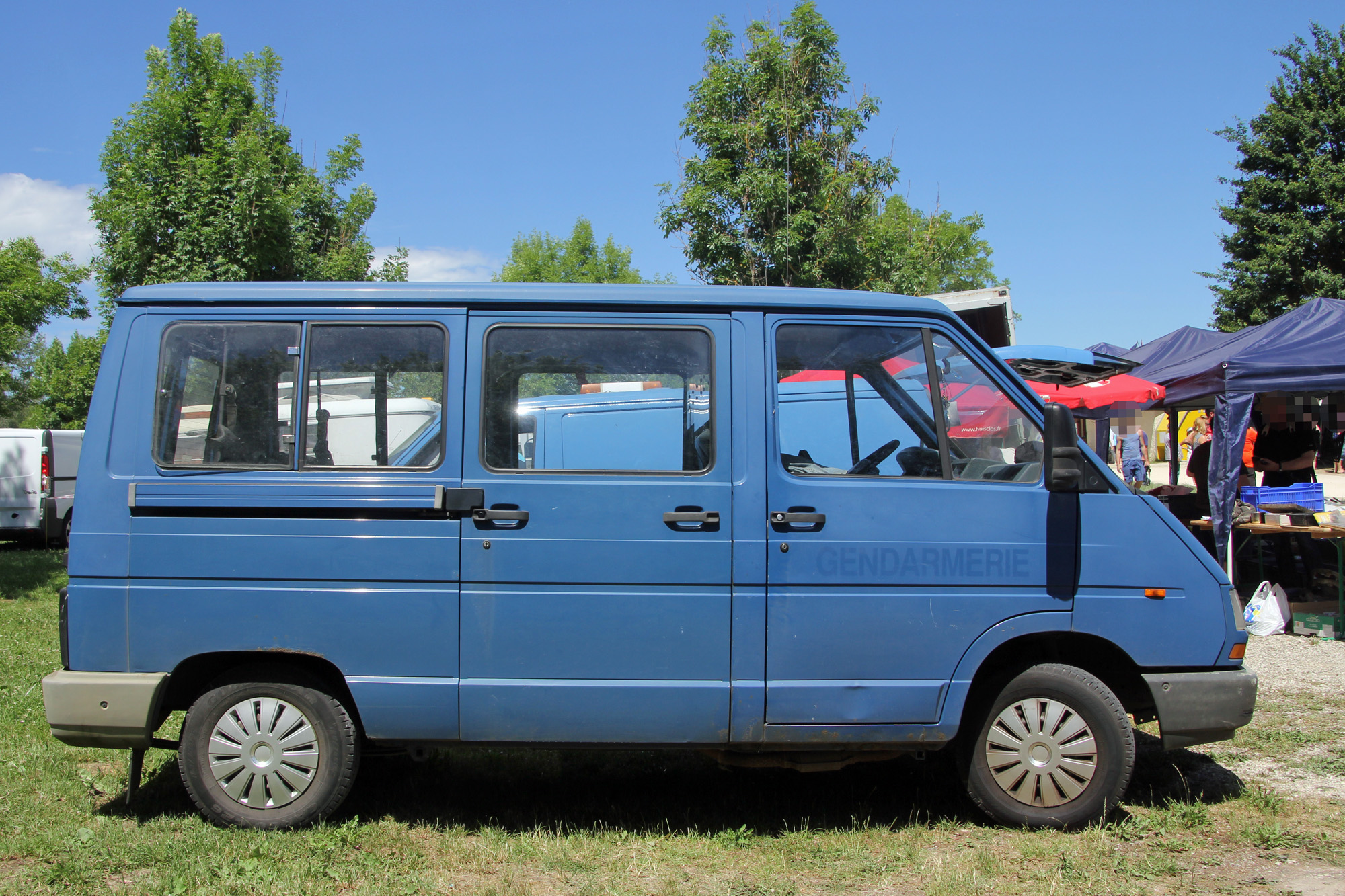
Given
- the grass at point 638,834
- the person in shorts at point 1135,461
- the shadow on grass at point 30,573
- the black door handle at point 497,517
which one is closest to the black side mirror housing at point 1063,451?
the grass at point 638,834

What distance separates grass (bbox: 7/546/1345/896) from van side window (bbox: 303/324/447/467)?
168cm

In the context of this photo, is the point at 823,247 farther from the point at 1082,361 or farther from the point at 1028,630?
the point at 1028,630

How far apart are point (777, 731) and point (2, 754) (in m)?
4.41

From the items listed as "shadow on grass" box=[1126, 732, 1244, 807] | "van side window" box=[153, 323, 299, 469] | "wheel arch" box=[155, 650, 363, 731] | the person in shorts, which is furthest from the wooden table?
the person in shorts

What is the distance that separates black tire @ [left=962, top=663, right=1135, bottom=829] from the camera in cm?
400

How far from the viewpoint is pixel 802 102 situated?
1377 cm

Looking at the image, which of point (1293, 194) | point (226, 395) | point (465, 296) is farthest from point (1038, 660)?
point (1293, 194)

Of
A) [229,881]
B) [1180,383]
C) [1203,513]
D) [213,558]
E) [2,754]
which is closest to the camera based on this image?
[229,881]

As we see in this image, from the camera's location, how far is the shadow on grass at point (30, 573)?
1093 cm

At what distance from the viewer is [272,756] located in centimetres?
400

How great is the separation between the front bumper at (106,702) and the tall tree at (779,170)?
36.0ft

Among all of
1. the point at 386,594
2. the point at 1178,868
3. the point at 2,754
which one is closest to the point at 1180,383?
the point at 1178,868

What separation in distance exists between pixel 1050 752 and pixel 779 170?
11.1 metres

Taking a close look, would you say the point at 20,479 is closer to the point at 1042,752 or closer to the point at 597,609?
the point at 597,609
